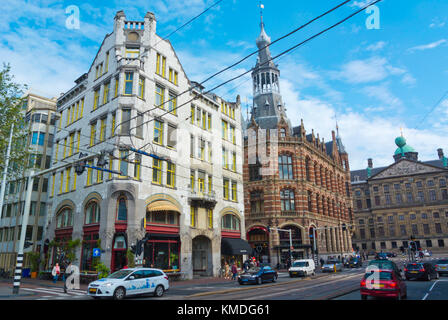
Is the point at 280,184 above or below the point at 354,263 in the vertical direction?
above

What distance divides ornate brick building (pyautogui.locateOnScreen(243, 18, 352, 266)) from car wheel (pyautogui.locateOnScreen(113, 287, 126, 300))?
28444 millimetres

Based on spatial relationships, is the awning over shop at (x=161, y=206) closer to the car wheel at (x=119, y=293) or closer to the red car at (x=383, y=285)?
the car wheel at (x=119, y=293)

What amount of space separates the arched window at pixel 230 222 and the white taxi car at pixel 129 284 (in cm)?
1823

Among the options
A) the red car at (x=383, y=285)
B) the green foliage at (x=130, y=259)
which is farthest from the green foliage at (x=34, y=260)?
the red car at (x=383, y=285)

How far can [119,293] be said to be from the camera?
1590 cm

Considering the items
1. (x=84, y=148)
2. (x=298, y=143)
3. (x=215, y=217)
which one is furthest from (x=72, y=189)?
(x=298, y=143)

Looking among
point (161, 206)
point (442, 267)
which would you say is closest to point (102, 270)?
point (161, 206)

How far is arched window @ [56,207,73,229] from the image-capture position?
30.9 meters

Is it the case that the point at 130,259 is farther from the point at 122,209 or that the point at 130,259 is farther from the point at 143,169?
the point at 143,169

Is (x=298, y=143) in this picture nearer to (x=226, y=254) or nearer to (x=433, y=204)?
(x=226, y=254)

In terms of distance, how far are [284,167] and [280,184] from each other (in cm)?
296

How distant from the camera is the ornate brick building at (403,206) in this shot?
279 feet

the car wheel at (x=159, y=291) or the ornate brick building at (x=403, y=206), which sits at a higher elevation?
the ornate brick building at (x=403, y=206)
